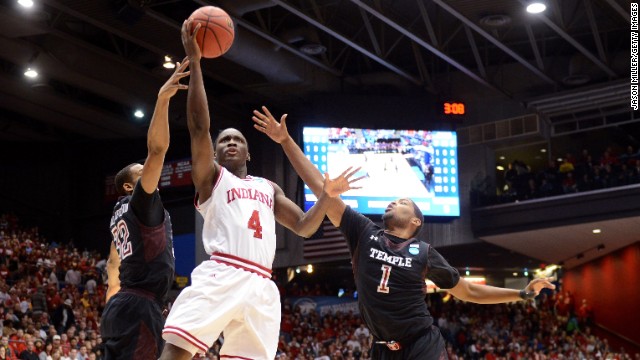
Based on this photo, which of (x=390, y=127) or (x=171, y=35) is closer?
(x=171, y=35)

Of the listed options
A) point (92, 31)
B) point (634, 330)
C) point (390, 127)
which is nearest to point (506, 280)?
point (634, 330)

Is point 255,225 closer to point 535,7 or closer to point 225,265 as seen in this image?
point 225,265

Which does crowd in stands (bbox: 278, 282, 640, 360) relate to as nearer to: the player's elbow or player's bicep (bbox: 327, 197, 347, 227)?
player's bicep (bbox: 327, 197, 347, 227)

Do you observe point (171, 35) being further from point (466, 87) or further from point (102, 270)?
point (466, 87)

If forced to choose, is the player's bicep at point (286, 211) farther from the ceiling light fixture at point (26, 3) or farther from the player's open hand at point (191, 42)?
the ceiling light fixture at point (26, 3)

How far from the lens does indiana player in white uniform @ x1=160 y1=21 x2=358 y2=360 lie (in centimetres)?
602

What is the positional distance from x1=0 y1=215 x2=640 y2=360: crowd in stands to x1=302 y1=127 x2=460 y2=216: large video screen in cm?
404

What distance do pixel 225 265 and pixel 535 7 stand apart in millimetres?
17997

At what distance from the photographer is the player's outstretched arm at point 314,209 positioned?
6602mm

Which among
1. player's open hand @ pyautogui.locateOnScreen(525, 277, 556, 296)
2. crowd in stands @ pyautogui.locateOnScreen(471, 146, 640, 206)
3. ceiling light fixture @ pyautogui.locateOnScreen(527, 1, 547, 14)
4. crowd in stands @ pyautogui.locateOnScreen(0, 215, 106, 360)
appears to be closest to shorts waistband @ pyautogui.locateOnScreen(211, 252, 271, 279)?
player's open hand @ pyautogui.locateOnScreen(525, 277, 556, 296)

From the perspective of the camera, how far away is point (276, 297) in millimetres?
6391

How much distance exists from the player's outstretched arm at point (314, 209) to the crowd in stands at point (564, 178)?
869 inches

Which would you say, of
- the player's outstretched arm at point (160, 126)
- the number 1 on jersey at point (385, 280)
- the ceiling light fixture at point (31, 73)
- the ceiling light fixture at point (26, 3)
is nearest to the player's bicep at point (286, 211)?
the number 1 on jersey at point (385, 280)

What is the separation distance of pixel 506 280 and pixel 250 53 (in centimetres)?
1936
